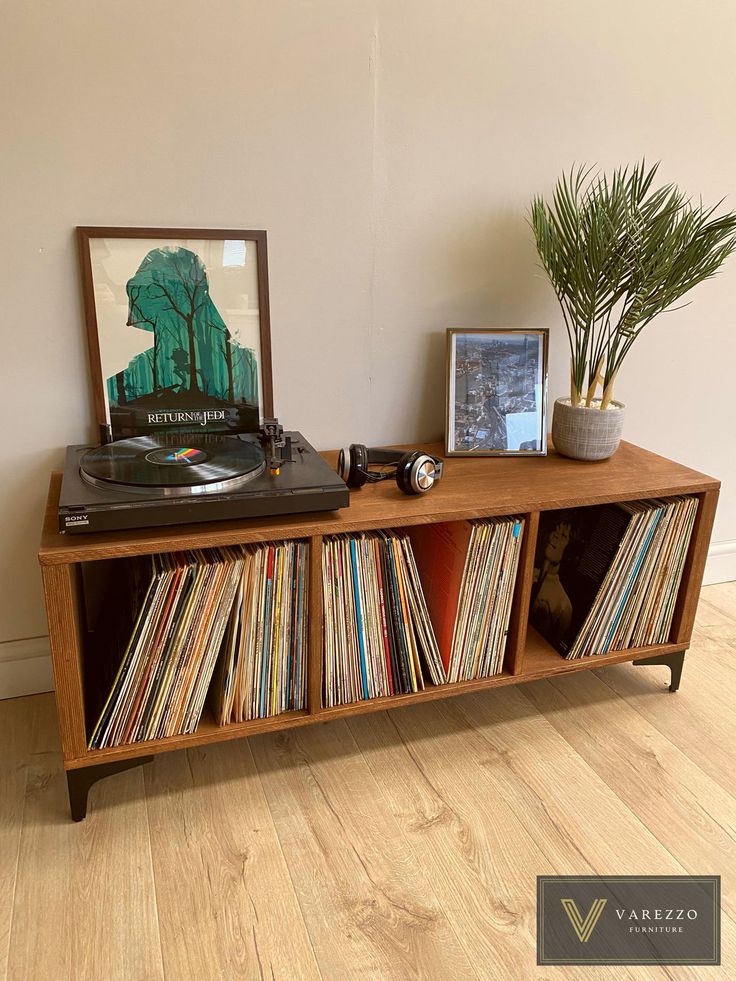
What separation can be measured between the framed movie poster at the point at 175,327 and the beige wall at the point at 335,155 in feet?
0.13

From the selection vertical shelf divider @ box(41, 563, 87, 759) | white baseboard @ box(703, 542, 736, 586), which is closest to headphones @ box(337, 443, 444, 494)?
vertical shelf divider @ box(41, 563, 87, 759)

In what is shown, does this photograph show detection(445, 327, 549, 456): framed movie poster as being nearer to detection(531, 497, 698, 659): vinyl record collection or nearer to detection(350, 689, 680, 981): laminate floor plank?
detection(531, 497, 698, 659): vinyl record collection

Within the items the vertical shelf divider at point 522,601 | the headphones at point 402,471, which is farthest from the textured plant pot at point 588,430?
the headphones at point 402,471

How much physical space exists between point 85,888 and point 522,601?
0.94 m

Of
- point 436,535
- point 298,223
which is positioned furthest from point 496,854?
point 298,223

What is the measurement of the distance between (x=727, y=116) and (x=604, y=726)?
1.48m

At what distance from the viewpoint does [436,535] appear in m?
1.60

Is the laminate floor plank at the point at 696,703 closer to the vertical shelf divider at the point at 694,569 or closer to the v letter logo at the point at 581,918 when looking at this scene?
the vertical shelf divider at the point at 694,569

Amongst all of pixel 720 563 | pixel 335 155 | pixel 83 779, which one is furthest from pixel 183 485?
pixel 720 563

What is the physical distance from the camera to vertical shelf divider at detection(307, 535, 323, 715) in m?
1.38

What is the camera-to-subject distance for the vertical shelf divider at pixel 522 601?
60.3 inches

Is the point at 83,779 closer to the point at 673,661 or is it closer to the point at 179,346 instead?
the point at 179,346

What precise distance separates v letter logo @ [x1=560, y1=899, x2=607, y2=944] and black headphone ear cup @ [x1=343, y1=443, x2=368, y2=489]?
800 mm
